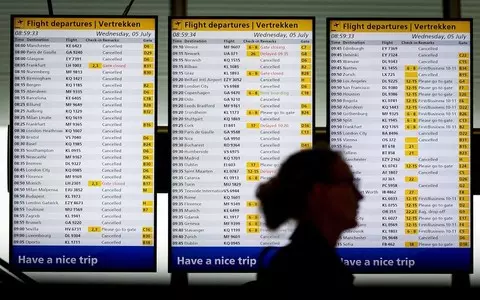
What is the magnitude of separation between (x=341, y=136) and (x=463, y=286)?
3.75ft

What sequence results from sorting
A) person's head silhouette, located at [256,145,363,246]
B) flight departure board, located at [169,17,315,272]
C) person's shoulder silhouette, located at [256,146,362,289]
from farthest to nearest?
flight departure board, located at [169,17,315,272]
person's head silhouette, located at [256,145,363,246]
person's shoulder silhouette, located at [256,146,362,289]

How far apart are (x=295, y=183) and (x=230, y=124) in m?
1.75

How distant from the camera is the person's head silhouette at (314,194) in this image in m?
2.51

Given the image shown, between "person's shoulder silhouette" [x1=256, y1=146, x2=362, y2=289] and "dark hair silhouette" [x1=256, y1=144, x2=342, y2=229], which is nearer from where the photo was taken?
"person's shoulder silhouette" [x1=256, y1=146, x2=362, y2=289]

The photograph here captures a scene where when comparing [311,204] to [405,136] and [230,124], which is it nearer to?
[230,124]

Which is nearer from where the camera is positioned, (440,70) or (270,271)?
(270,271)

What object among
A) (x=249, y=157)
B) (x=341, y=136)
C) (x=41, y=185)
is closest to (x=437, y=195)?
(x=341, y=136)

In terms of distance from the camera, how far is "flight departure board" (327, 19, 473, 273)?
4.25 meters

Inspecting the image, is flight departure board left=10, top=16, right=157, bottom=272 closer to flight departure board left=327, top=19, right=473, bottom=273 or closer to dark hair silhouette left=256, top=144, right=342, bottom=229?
flight departure board left=327, top=19, right=473, bottom=273

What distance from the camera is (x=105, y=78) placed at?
169 inches

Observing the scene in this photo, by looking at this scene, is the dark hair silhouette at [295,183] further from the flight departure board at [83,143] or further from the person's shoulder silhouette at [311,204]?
the flight departure board at [83,143]

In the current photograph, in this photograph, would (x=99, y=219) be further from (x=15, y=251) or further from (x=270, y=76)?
(x=270, y=76)

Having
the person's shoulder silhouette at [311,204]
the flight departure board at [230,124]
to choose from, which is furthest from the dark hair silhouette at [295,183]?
the flight departure board at [230,124]

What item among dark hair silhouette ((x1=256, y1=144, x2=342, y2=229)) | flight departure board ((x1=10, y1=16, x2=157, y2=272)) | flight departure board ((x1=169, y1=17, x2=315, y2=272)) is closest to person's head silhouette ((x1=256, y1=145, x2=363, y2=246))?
dark hair silhouette ((x1=256, y1=144, x2=342, y2=229))
